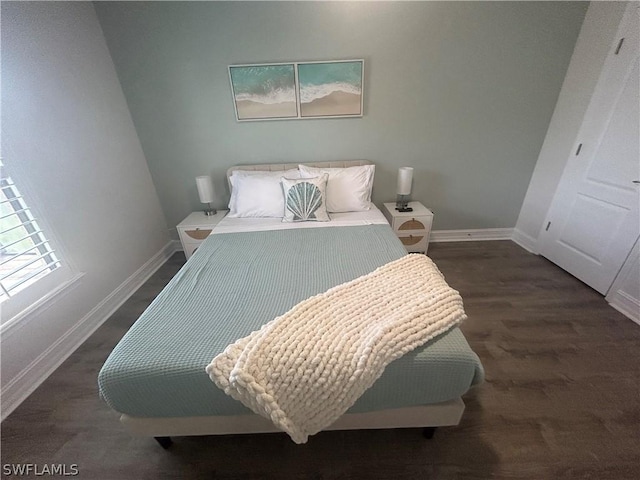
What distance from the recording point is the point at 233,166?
2.57 m

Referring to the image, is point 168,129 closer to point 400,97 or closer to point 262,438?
point 400,97

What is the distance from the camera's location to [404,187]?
2467 mm

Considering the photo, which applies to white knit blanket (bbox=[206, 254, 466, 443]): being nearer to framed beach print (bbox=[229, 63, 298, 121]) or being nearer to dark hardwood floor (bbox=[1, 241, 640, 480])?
dark hardwood floor (bbox=[1, 241, 640, 480])

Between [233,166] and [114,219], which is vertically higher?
[233,166]

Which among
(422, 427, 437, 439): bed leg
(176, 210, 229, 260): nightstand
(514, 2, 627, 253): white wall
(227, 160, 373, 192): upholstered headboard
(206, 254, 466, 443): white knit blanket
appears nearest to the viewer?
(206, 254, 466, 443): white knit blanket

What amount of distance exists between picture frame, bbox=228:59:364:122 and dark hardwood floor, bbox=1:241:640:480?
2.11 meters

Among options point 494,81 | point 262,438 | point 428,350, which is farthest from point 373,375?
point 494,81

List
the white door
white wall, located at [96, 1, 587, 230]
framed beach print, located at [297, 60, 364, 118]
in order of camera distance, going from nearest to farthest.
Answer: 1. the white door
2. white wall, located at [96, 1, 587, 230]
3. framed beach print, located at [297, 60, 364, 118]

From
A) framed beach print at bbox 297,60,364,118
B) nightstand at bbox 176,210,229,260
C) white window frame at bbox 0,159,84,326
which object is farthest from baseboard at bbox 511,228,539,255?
white window frame at bbox 0,159,84,326

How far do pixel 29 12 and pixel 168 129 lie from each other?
3.26 ft

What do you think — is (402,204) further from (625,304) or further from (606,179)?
(625,304)

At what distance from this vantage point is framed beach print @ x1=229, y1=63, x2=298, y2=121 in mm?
2223

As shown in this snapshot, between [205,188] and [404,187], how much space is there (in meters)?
1.90

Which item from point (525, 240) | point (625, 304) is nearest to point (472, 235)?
point (525, 240)
